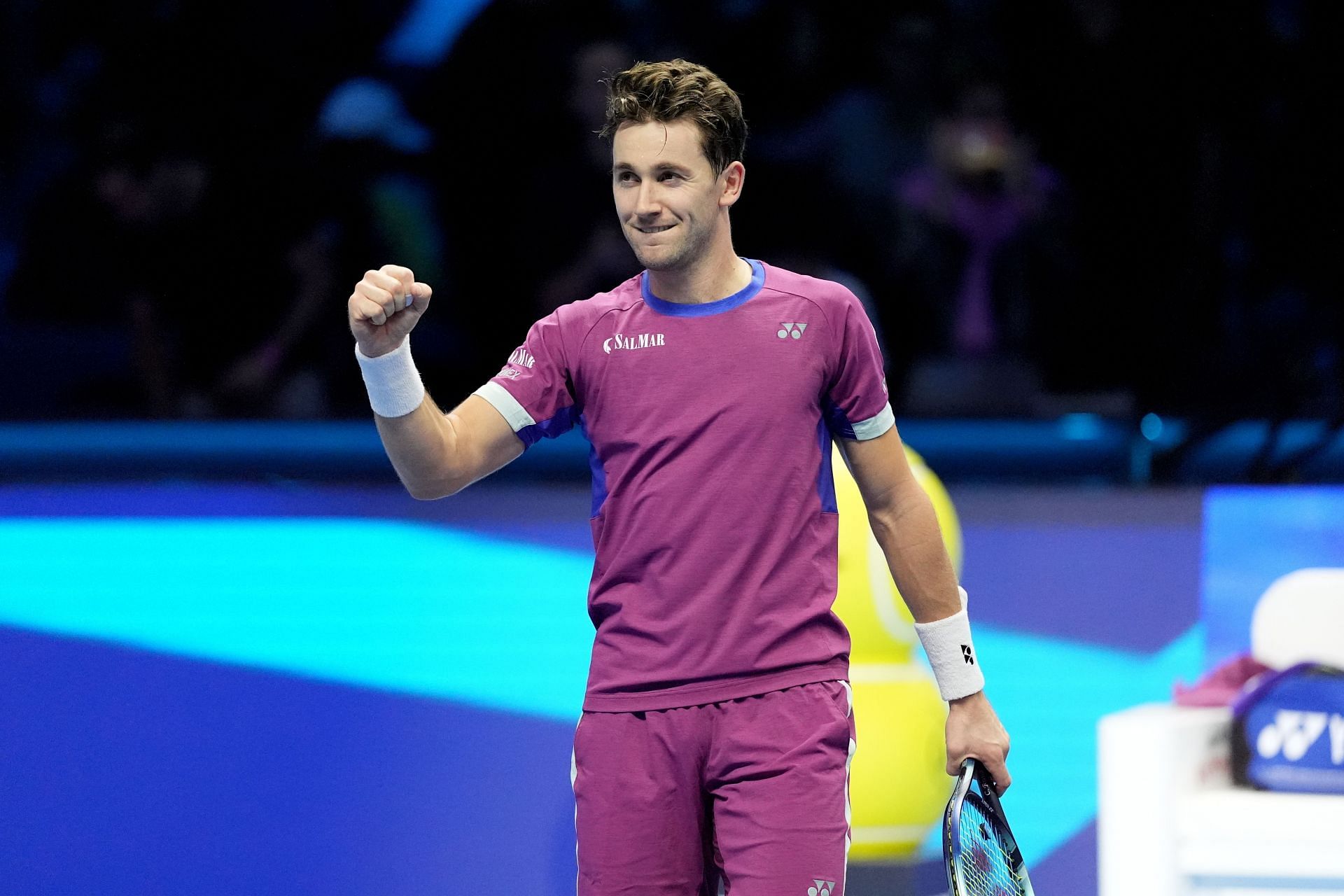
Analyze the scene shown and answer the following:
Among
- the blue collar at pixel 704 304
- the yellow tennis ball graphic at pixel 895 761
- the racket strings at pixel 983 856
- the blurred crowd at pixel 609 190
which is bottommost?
the racket strings at pixel 983 856

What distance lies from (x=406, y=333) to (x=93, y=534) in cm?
211

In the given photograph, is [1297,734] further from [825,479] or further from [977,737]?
[825,479]

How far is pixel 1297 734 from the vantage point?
2955mm

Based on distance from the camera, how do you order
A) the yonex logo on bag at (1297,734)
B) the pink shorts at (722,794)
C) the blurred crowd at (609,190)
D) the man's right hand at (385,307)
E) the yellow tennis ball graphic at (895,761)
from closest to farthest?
the man's right hand at (385,307) < the pink shorts at (722,794) < the yonex logo on bag at (1297,734) < the yellow tennis ball graphic at (895,761) < the blurred crowd at (609,190)

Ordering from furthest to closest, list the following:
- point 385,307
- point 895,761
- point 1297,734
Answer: point 895,761
point 1297,734
point 385,307

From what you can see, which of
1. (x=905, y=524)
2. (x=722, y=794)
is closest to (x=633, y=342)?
(x=905, y=524)

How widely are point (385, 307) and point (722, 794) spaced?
79 cm

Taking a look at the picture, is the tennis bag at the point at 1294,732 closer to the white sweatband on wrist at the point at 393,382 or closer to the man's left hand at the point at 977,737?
the man's left hand at the point at 977,737

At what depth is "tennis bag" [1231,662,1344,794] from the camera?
2904 mm

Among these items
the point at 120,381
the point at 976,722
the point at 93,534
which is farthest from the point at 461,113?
the point at 976,722

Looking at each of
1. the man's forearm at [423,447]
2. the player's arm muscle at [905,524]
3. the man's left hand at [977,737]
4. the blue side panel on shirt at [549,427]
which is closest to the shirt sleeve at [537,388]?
the blue side panel on shirt at [549,427]

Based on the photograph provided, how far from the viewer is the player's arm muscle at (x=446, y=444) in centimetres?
231

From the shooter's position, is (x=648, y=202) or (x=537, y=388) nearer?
(x=648, y=202)

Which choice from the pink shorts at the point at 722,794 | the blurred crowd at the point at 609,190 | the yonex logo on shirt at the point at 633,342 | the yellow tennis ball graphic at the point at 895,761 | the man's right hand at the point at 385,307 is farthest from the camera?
the blurred crowd at the point at 609,190
